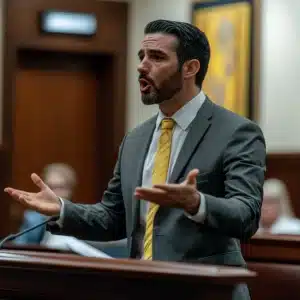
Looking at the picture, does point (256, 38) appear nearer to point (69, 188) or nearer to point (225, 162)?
point (69, 188)

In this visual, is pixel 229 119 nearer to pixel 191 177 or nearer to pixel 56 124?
pixel 191 177

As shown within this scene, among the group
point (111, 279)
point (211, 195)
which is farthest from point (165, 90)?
point (111, 279)

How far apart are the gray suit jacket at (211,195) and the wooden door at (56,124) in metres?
4.75

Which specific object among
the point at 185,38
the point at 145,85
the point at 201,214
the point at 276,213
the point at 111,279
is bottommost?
the point at 276,213

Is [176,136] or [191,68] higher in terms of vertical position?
[191,68]

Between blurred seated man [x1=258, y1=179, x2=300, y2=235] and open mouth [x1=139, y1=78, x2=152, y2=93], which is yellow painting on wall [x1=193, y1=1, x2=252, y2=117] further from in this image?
open mouth [x1=139, y1=78, x2=152, y2=93]

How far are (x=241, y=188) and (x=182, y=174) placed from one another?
0.18 meters

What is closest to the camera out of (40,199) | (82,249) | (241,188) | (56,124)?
(241,188)

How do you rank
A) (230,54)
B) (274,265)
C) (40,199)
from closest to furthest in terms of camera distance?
(40,199) → (274,265) → (230,54)

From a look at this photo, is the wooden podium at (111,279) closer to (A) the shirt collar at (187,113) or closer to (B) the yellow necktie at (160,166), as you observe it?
(B) the yellow necktie at (160,166)

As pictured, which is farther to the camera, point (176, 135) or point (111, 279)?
point (176, 135)

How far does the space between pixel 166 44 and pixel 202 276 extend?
0.90 metres

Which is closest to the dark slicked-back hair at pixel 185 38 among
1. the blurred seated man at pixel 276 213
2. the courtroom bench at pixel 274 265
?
the courtroom bench at pixel 274 265

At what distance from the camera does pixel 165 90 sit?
251cm
